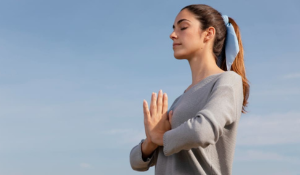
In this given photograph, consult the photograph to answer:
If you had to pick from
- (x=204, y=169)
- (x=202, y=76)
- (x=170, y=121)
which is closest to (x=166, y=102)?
(x=170, y=121)

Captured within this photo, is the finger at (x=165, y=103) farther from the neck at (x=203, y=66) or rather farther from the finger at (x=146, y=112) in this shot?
the neck at (x=203, y=66)

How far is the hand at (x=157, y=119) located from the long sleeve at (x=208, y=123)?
30 cm

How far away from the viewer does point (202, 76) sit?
384cm

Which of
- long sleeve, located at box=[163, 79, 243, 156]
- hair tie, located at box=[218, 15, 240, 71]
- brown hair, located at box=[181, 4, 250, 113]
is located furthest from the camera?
hair tie, located at box=[218, 15, 240, 71]

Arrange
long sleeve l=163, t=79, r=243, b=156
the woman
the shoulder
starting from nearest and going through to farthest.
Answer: long sleeve l=163, t=79, r=243, b=156 → the woman → the shoulder

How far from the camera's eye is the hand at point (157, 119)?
3.60 m

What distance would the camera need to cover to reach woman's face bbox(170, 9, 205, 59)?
12.6 feet

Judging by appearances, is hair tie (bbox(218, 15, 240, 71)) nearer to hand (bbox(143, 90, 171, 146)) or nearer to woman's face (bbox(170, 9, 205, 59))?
woman's face (bbox(170, 9, 205, 59))

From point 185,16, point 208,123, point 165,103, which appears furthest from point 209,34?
point 208,123

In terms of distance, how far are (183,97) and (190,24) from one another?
0.68 metres

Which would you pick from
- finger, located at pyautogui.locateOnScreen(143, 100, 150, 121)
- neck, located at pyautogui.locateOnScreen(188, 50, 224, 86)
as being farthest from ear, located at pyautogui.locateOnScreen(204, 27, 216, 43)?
finger, located at pyautogui.locateOnScreen(143, 100, 150, 121)

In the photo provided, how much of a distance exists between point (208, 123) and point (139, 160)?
1.02 metres

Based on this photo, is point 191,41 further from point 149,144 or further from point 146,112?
point 149,144

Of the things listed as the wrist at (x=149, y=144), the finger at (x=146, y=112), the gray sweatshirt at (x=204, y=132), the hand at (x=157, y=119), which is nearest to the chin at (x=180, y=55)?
the gray sweatshirt at (x=204, y=132)
